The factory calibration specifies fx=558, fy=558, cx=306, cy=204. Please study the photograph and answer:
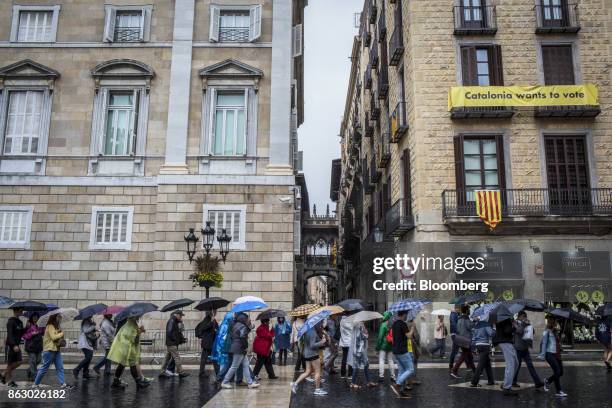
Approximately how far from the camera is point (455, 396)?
37.7 ft

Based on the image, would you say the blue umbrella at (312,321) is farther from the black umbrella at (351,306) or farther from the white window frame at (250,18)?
the white window frame at (250,18)

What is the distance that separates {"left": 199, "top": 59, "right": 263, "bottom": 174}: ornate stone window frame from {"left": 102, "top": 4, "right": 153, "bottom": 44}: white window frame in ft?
9.94

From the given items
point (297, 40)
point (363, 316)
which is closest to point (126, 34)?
point (297, 40)

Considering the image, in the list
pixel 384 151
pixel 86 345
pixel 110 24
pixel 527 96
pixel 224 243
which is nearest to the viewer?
pixel 86 345

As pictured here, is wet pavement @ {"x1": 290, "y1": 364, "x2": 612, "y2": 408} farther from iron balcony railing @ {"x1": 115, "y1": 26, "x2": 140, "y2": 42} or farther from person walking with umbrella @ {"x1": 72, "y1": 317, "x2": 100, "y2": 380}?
iron balcony railing @ {"x1": 115, "y1": 26, "x2": 140, "y2": 42}

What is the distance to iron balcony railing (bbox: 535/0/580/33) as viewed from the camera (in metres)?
23.5

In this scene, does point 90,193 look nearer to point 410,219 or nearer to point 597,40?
point 410,219

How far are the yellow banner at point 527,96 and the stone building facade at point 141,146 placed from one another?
24.3ft

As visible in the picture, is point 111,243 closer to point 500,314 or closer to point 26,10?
point 26,10

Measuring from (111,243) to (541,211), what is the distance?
16.8m

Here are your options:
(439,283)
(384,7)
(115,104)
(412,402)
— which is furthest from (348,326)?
(384,7)

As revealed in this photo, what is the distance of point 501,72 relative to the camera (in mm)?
23391

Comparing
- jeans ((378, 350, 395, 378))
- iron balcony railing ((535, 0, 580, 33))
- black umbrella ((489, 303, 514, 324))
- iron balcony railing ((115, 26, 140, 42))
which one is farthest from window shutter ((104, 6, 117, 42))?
black umbrella ((489, 303, 514, 324))

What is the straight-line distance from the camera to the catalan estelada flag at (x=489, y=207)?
2150 centimetres
